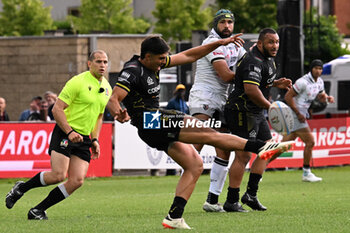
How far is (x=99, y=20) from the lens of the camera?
53938mm

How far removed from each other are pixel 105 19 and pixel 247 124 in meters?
43.3

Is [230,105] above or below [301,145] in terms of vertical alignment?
above

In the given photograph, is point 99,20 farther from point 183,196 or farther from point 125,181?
point 183,196

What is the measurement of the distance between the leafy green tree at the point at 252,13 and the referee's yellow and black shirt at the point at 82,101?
38.1m

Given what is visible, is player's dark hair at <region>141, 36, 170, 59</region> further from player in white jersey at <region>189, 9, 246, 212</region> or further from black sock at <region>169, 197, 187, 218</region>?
player in white jersey at <region>189, 9, 246, 212</region>

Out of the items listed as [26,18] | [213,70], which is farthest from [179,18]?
[213,70]

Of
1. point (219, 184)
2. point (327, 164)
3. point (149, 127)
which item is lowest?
point (327, 164)

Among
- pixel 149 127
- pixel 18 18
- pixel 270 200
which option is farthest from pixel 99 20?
pixel 149 127

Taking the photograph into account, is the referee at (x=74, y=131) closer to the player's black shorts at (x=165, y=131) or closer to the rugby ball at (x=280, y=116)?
the player's black shorts at (x=165, y=131)

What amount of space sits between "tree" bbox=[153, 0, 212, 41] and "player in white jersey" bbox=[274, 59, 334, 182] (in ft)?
108

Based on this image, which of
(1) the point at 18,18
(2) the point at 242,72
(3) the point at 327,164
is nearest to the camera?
(2) the point at 242,72

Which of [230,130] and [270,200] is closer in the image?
[230,130]

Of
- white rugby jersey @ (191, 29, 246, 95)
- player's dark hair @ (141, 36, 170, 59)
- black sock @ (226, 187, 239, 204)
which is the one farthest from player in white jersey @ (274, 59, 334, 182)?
player's dark hair @ (141, 36, 170, 59)

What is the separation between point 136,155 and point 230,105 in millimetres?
9349
